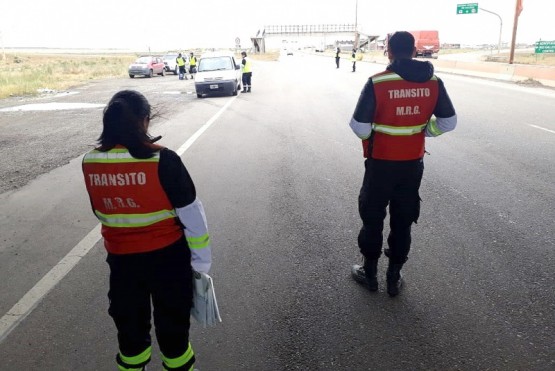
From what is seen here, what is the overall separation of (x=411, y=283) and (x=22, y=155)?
8.20 metres

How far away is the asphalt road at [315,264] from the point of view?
3072 millimetres

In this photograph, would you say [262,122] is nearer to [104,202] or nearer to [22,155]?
[22,155]

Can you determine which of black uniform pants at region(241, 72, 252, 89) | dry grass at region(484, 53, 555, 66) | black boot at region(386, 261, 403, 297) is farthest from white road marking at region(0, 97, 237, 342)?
dry grass at region(484, 53, 555, 66)

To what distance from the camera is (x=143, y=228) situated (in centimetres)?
233

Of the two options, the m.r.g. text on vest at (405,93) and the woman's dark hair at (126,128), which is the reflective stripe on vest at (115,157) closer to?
the woman's dark hair at (126,128)

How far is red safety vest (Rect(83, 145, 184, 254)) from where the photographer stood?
2.19m

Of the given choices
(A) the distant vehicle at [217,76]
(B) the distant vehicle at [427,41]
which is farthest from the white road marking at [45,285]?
(B) the distant vehicle at [427,41]

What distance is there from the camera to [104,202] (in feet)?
7.57

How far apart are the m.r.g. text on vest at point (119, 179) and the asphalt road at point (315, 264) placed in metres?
1.39

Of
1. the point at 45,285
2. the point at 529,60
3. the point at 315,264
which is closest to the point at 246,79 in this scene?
the point at 315,264

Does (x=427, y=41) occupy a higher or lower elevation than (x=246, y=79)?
higher

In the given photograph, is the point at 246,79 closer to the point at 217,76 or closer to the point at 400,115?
the point at 217,76

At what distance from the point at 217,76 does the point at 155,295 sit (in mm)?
17626

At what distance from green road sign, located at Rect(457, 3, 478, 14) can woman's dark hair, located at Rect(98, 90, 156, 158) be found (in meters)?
46.7
